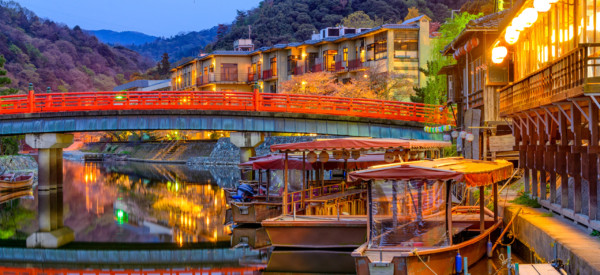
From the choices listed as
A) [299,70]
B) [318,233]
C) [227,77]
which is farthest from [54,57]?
[318,233]

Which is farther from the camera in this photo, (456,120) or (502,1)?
(456,120)

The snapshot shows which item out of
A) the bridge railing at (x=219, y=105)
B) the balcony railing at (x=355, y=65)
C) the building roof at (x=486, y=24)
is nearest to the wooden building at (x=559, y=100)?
the building roof at (x=486, y=24)

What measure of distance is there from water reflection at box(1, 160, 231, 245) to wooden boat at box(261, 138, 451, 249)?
451 cm

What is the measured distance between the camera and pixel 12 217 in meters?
33.4

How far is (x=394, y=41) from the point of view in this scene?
223ft

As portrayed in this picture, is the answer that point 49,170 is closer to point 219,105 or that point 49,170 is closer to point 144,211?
point 144,211

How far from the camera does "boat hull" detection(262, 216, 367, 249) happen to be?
791 inches

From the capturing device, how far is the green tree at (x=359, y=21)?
4042 inches

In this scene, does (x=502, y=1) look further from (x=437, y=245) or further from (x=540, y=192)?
(x=437, y=245)

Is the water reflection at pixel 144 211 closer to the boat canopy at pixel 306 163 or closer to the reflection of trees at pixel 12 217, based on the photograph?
the reflection of trees at pixel 12 217

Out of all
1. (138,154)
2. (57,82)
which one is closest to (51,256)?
(138,154)

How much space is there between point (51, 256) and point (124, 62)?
15749 centimetres

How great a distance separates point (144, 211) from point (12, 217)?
21.5 feet

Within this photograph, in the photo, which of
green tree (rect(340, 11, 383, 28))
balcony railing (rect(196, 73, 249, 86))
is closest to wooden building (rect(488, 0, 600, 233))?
balcony railing (rect(196, 73, 249, 86))
